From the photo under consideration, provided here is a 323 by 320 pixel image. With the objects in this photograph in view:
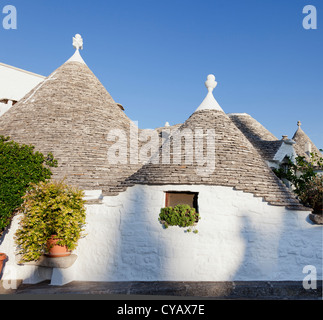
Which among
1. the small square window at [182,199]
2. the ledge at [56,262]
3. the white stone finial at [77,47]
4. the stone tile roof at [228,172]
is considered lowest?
the ledge at [56,262]

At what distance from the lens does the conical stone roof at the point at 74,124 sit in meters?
8.44

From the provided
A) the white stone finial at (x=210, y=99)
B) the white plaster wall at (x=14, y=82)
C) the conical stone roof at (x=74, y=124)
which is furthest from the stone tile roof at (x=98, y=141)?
the white plaster wall at (x=14, y=82)

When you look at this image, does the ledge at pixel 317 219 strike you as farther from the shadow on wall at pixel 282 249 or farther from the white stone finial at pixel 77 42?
the white stone finial at pixel 77 42

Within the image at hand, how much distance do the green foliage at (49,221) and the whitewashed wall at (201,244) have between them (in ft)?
1.86

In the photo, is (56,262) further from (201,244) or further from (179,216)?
(201,244)

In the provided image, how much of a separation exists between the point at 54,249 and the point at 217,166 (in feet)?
15.0

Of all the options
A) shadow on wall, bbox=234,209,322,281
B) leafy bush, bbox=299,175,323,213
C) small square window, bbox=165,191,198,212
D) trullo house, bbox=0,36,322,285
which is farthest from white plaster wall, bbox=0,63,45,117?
leafy bush, bbox=299,175,323,213

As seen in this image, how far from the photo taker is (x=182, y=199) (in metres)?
6.61

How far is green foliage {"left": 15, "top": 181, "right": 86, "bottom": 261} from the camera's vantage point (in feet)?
20.1

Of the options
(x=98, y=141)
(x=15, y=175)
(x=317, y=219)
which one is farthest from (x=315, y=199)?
(x=15, y=175)

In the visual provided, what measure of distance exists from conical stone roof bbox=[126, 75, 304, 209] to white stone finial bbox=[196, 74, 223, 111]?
627 millimetres
